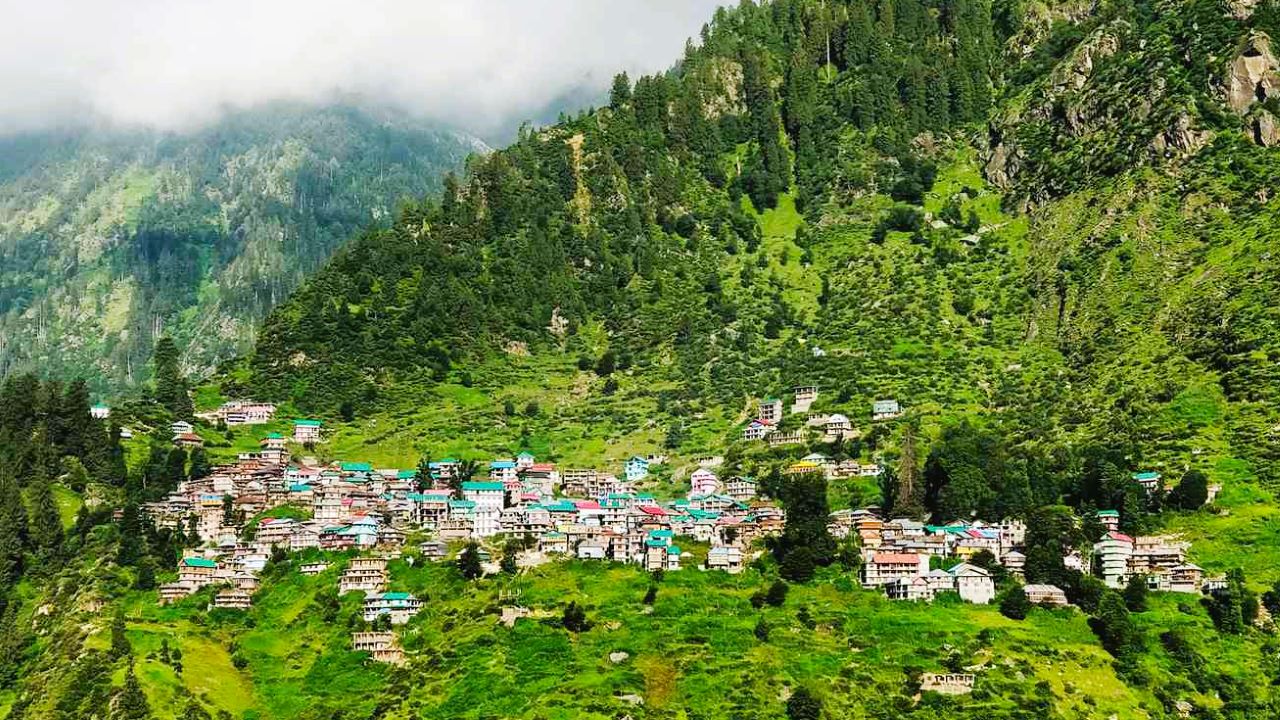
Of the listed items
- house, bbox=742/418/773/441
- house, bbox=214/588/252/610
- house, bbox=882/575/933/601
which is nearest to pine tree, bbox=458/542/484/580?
house, bbox=214/588/252/610

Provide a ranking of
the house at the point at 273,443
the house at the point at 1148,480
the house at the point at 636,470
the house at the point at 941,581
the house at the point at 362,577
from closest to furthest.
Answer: the house at the point at 941,581 → the house at the point at 362,577 → the house at the point at 1148,480 → the house at the point at 273,443 → the house at the point at 636,470

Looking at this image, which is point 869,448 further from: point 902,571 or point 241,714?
point 241,714

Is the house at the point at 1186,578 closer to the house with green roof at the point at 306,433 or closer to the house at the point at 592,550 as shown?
the house at the point at 592,550

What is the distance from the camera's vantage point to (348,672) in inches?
5017

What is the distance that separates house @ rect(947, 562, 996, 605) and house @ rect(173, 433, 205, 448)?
9777cm

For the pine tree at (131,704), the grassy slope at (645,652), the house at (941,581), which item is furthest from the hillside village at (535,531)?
the pine tree at (131,704)

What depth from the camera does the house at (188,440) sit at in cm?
18005

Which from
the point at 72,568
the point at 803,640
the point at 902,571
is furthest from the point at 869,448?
the point at 72,568

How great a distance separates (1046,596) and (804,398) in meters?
66.1

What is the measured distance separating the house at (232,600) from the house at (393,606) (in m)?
14.5

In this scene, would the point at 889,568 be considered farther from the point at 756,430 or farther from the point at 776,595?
the point at 756,430

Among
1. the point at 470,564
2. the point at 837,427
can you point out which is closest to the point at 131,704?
the point at 470,564

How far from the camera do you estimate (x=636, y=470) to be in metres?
184

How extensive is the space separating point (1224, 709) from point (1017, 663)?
16.5 meters
